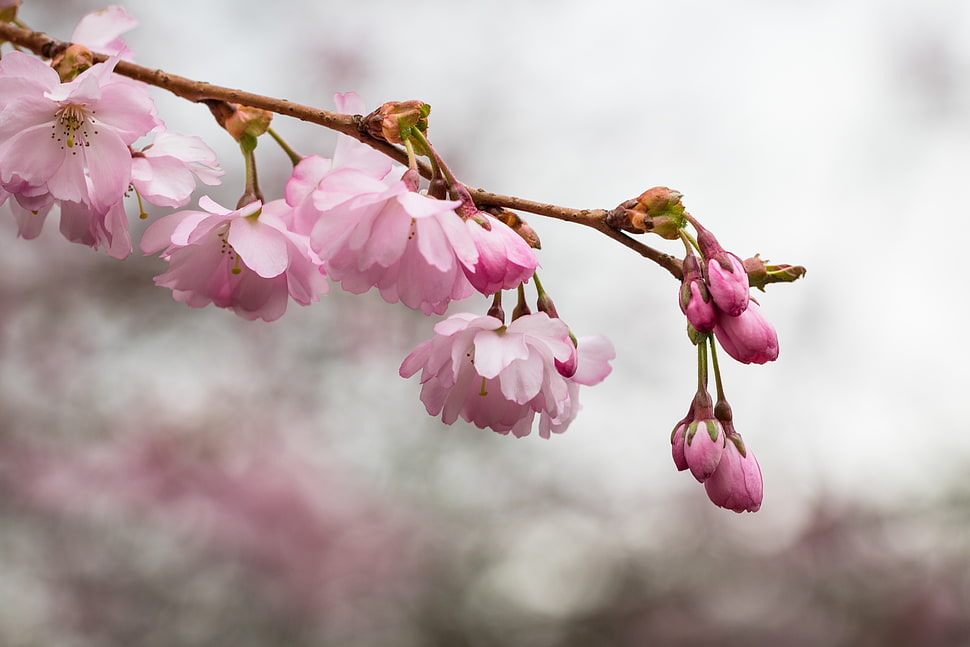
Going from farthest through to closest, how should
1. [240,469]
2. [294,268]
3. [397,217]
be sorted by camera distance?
[240,469]
[294,268]
[397,217]

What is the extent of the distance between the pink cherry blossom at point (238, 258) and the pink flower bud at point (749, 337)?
318mm

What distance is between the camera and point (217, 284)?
0.65 meters

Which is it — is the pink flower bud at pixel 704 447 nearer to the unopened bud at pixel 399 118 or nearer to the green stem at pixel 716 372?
the green stem at pixel 716 372

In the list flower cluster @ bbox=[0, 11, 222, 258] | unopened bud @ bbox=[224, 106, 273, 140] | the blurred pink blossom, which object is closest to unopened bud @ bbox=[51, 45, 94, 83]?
flower cluster @ bbox=[0, 11, 222, 258]

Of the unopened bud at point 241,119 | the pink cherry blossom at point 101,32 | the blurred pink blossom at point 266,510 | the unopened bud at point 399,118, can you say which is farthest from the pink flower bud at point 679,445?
the blurred pink blossom at point 266,510

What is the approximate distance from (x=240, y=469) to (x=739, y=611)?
2.22 m

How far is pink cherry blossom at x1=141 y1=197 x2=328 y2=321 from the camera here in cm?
57

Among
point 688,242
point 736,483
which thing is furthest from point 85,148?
point 736,483

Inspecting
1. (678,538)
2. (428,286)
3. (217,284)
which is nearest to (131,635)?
(678,538)

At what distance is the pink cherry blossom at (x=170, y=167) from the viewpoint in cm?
58

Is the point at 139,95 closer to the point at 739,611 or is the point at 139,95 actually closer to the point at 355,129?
the point at 355,129

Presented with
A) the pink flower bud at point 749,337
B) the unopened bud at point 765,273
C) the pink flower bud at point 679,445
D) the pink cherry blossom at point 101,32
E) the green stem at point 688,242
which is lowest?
the pink flower bud at point 679,445

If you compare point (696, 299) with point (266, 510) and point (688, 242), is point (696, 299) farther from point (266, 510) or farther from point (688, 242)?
point (266, 510)

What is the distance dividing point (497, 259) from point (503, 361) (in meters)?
0.10
